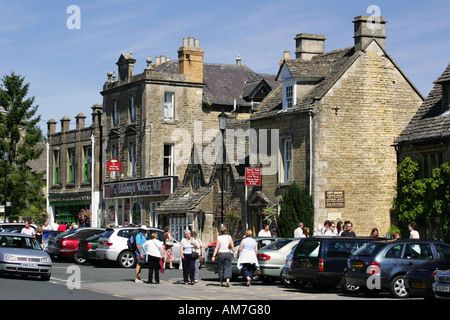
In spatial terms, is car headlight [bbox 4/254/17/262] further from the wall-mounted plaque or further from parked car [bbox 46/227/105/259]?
the wall-mounted plaque

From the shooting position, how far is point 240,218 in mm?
41562

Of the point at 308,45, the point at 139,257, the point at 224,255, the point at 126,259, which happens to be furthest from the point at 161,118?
the point at 224,255

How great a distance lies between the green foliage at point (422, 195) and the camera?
100ft

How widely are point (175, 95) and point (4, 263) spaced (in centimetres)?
2961

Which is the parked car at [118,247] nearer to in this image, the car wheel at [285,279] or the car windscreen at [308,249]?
the car wheel at [285,279]

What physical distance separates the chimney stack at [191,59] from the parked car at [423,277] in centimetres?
3442

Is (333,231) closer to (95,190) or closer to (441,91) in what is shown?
(441,91)

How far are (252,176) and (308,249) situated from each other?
55.9 feet

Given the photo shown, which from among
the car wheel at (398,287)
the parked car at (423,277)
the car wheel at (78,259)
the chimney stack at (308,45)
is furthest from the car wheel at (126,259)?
the chimney stack at (308,45)

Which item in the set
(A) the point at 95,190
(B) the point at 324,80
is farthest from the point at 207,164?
(A) the point at 95,190

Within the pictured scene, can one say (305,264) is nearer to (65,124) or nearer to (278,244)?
(278,244)

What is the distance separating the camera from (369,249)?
69.0 feet

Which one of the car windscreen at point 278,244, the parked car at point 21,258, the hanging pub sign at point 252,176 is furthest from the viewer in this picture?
the hanging pub sign at point 252,176

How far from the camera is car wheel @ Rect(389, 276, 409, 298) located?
805 inches
